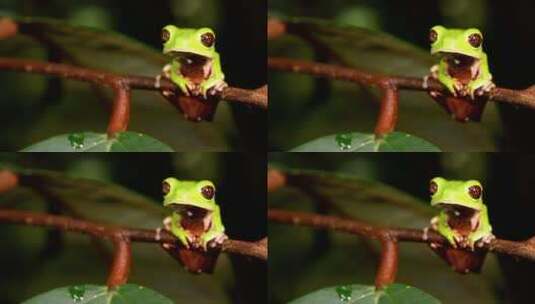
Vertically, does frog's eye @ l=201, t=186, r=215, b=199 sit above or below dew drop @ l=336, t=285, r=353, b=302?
above

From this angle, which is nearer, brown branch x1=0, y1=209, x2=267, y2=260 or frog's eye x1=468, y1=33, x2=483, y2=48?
frog's eye x1=468, y1=33, x2=483, y2=48

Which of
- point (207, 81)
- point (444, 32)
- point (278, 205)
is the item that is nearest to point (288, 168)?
point (278, 205)

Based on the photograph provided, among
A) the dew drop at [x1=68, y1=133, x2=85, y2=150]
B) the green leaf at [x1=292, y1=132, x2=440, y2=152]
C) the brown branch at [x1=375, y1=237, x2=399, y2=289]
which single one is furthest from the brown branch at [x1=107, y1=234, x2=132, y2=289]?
the brown branch at [x1=375, y1=237, x2=399, y2=289]

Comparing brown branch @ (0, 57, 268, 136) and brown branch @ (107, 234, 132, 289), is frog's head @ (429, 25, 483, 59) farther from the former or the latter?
brown branch @ (107, 234, 132, 289)

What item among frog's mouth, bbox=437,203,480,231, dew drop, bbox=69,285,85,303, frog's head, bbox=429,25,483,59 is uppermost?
frog's head, bbox=429,25,483,59

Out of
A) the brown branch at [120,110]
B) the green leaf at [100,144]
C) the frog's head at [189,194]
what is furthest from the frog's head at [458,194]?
the brown branch at [120,110]

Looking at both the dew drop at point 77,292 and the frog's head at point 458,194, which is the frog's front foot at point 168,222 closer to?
the dew drop at point 77,292
